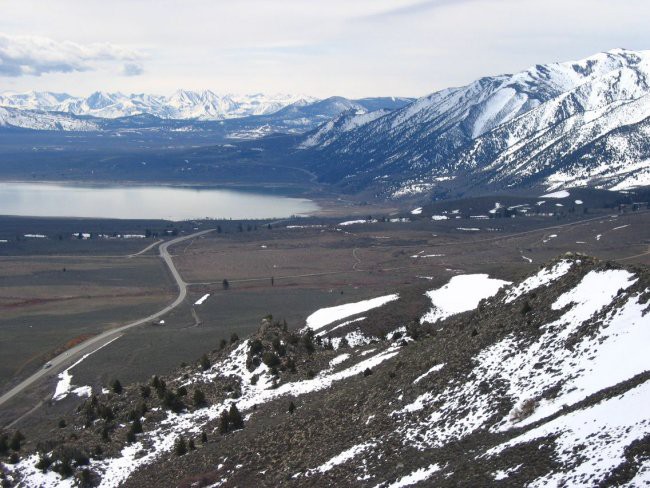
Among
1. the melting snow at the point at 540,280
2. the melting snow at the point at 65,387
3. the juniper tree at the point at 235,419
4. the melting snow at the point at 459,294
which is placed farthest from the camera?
the melting snow at the point at 459,294

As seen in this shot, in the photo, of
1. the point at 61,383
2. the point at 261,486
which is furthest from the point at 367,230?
the point at 261,486

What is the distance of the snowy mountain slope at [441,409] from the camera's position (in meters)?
20.5

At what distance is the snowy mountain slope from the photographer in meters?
20.5

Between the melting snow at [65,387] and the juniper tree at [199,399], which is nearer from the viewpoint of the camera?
the juniper tree at [199,399]

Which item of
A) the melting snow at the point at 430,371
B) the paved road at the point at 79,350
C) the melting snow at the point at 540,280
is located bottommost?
the paved road at the point at 79,350

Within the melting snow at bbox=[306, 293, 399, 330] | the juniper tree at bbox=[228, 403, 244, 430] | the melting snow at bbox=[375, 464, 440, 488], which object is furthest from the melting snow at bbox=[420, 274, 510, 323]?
the melting snow at bbox=[375, 464, 440, 488]

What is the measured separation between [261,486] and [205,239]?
141m

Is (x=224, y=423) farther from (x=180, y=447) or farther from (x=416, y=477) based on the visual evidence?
(x=416, y=477)

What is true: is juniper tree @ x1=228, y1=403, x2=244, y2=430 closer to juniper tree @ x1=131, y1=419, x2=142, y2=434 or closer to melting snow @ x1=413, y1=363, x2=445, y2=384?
juniper tree @ x1=131, y1=419, x2=142, y2=434

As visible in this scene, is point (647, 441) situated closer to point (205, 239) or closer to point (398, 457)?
point (398, 457)

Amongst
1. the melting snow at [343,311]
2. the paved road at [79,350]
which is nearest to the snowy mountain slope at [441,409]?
the melting snow at [343,311]

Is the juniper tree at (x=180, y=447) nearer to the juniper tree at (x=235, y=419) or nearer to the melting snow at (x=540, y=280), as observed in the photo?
the juniper tree at (x=235, y=419)

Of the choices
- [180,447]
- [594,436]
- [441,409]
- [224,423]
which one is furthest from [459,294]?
[594,436]

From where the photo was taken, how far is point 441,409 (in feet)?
88.4
